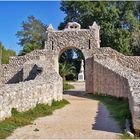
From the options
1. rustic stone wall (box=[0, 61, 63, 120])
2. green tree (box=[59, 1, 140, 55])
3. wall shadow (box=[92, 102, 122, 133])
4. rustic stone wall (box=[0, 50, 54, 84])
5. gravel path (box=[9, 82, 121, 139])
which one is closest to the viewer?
gravel path (box=[9, 82, 121, 139])

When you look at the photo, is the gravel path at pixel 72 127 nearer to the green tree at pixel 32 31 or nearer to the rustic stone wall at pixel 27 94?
the rustic stone wall at pixel 27 94

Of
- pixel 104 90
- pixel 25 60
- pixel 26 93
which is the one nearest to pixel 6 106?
pixel 26 93

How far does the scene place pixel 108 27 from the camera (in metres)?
40.5

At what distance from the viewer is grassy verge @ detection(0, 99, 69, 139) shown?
1083cm

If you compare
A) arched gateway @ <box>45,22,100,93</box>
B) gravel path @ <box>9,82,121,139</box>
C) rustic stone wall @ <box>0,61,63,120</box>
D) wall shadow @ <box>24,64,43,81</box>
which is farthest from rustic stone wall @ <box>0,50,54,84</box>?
gravel path @ <box>9,82,121,139</box>

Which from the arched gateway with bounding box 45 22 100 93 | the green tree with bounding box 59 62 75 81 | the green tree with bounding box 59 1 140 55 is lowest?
the green tree with bounding box 59 62 75 81

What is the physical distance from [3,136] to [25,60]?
18713mm

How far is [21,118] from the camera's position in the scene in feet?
41.5

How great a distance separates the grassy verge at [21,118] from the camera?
1083 centimetres

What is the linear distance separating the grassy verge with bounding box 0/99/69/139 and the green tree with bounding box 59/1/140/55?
2434 cm

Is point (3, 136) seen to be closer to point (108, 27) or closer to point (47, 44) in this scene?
point (47, 44)

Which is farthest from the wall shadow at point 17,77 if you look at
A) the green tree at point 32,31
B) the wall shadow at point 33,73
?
the green tree at point 32,31

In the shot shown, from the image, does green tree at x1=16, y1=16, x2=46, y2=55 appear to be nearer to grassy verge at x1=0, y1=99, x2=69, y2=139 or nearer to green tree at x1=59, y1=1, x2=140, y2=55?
green tree at x1=59, y1=1, x2=140, y2=55

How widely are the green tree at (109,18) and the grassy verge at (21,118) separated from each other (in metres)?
24.3
